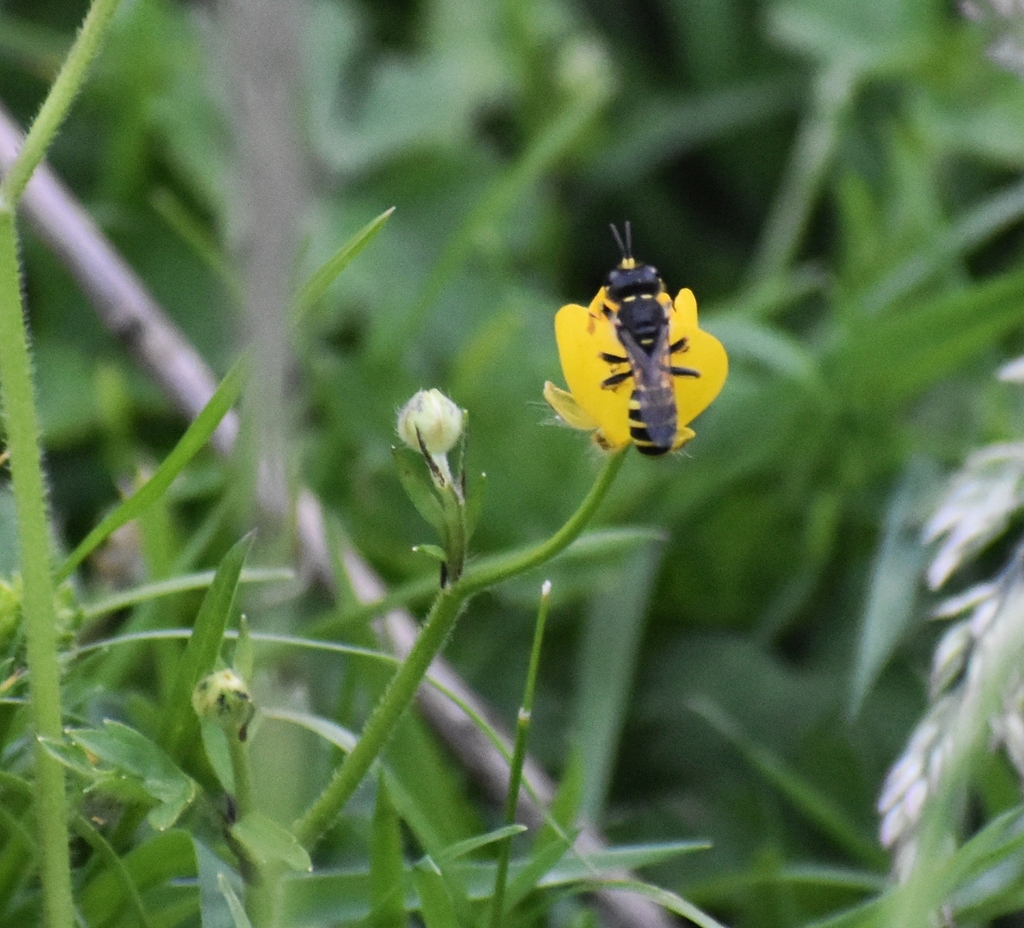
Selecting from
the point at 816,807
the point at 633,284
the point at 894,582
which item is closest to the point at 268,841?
the point at 633,284

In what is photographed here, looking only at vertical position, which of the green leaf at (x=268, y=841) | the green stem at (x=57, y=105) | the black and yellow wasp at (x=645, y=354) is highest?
the green stem at (x=57, y=105)

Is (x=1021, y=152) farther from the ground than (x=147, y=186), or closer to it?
closer to it

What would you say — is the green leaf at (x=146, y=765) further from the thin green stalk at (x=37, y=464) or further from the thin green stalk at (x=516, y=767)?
the thin green stalk at (x=516, y=767)

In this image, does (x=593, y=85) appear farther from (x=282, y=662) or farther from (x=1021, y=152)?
(x=282, y=662)

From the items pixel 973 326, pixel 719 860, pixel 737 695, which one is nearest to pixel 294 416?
pixel 719 860

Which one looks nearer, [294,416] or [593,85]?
[294,416]


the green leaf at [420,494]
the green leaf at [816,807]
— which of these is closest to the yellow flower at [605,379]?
the green leaf at [420,494]

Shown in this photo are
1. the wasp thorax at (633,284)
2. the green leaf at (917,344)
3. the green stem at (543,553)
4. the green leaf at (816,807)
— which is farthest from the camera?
the green leaf at (917,344)
